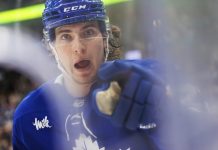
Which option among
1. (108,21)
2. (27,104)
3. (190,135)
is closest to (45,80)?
(27,104)

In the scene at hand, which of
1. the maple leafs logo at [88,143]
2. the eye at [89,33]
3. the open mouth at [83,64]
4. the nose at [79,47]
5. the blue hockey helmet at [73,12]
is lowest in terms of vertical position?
the maple leafs logo at [88,143]

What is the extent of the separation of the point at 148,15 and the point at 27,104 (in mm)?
338

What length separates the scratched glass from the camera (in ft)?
1.88

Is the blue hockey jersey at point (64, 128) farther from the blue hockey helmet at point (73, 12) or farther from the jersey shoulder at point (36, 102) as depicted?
the blue hockey helmet at point (73, 12)

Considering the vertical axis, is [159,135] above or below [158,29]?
below

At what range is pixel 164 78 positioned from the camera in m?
0.44

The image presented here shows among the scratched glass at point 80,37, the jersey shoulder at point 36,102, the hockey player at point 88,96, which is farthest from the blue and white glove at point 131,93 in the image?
the jersey shoulder at point 36,102

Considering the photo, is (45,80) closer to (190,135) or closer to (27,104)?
(27,104)

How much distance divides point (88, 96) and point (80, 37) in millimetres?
95

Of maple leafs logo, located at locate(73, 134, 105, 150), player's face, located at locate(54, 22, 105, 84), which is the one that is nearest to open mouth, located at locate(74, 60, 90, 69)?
player's face, located at locate(54, 22, 105, 84)

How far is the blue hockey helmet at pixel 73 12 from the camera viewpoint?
1.97ft

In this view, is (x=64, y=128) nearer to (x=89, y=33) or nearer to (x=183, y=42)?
(x=89, y=33)

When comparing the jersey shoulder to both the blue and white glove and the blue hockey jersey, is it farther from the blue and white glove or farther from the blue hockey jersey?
the blue and white glove

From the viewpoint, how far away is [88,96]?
2.09 ft
